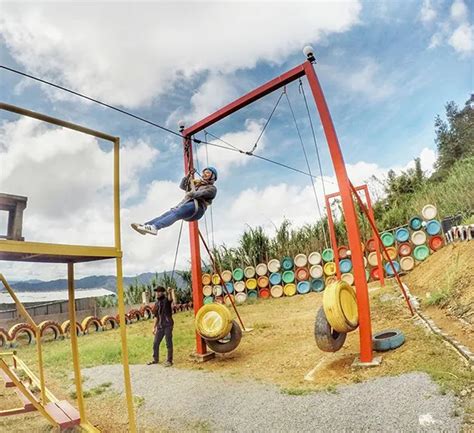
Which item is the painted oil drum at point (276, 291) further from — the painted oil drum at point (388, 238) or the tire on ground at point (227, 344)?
the tire on ground at point (227, 344)

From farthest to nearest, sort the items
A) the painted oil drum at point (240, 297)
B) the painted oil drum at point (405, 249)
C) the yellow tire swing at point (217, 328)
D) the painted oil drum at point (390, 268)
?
the painted oil drum at point (240, 297), the painted oil drum at point (390, 268), the painted oil drum at point (405, 249), the yellow tire swing at point (217, 328)

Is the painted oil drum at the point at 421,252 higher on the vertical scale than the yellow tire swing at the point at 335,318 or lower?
higher

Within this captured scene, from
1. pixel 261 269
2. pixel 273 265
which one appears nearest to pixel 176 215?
pixel 273 265

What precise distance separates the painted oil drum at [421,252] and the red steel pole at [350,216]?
7314mm

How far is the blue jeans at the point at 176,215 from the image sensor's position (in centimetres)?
481

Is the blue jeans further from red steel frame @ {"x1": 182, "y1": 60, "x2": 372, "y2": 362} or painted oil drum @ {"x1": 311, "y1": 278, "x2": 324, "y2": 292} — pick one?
painted oil drum @ {"x1": 311, "y1": 278, "x2": 324, "y2": 292}

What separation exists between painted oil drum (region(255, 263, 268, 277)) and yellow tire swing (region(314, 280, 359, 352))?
975 cm

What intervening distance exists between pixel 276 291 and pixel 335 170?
9.80 metres

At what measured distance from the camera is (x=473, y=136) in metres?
26.2

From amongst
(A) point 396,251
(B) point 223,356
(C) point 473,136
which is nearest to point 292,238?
(A) point 396,251

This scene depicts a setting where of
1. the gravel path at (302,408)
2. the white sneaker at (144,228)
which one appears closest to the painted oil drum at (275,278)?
the gravel path at (302,408)

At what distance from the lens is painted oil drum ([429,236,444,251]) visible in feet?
37.2

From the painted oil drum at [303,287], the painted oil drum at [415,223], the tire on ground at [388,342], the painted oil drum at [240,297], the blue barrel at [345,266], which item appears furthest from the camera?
the painted oil drum at [240,297]

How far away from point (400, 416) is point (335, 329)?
68.2 inches
